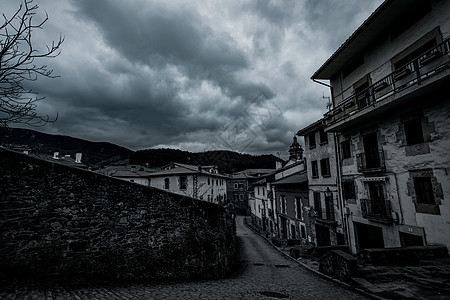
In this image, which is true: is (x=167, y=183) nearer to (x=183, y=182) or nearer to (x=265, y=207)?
(x=183, y=182)

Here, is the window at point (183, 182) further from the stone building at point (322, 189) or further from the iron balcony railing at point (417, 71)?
the iron balcony railing at point (417, 71)

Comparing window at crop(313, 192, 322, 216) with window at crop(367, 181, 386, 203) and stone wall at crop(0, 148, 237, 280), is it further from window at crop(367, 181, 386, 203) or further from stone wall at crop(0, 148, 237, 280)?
stone wall at crop(0, 148, 237, 280)

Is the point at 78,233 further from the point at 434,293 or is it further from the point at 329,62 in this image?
the point at 329,62

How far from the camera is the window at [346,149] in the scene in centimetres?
1436

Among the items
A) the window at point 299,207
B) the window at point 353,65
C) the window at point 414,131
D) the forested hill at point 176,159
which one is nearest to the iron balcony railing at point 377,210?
the window at point 414,131

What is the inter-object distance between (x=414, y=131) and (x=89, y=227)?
543 inches

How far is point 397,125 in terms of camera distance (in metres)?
10.6

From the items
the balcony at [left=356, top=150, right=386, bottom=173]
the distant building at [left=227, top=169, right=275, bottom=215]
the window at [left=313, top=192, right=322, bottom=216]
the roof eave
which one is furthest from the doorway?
the distant building at [left=227, top=169, right=275, bottom=215]

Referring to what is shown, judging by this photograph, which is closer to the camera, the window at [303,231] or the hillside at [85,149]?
the window at [303,231]

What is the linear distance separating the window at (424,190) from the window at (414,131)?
1.70m

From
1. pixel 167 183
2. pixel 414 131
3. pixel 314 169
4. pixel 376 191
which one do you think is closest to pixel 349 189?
pixel 376 191

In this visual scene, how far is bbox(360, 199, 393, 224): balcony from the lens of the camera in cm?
1114

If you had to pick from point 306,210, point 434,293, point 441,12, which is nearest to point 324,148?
point 306,210

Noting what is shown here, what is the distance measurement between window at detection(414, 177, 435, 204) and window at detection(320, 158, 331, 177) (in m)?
6.50
